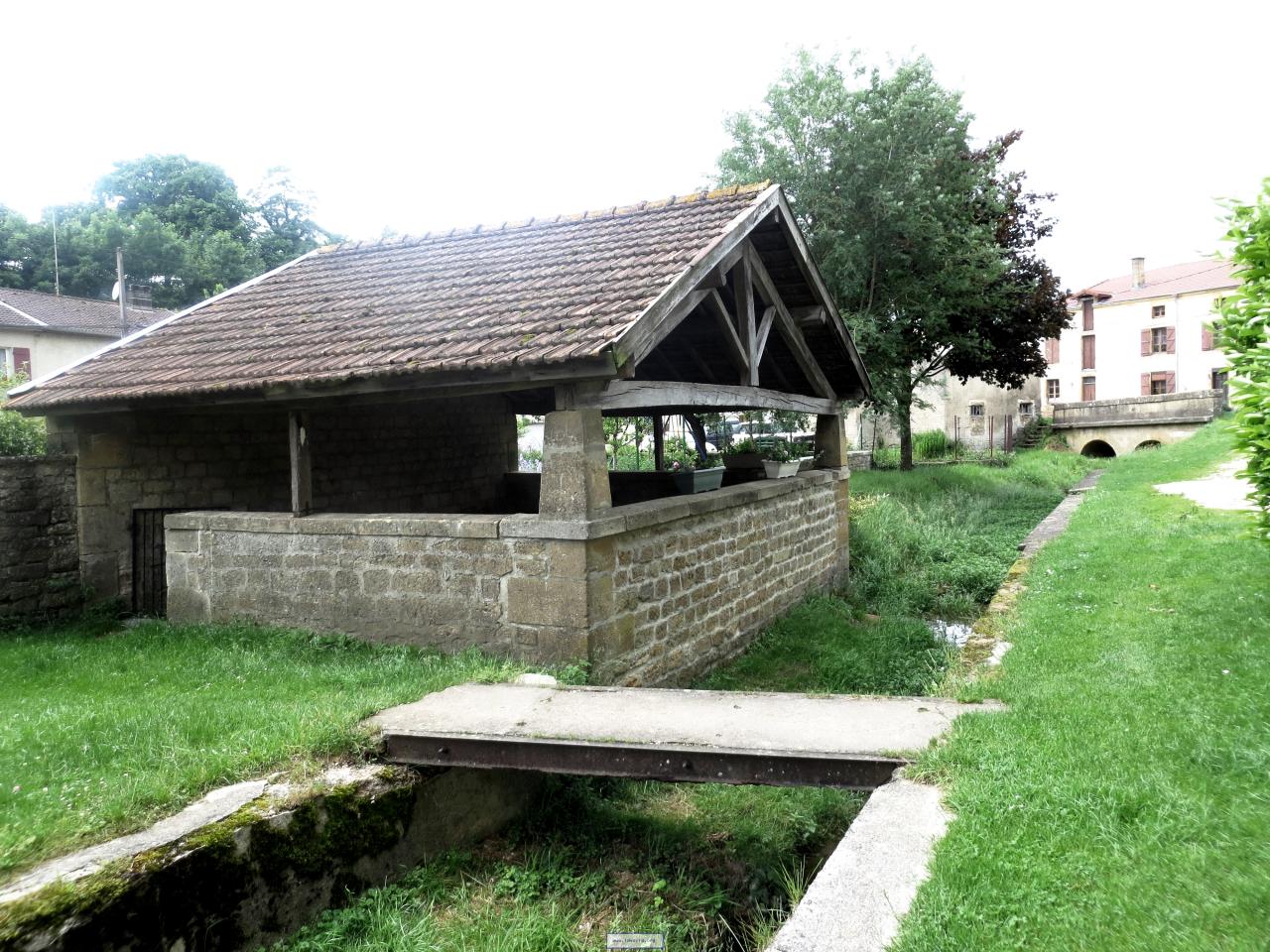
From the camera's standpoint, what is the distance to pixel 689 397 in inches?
268

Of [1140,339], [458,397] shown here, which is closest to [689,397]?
[458,397]

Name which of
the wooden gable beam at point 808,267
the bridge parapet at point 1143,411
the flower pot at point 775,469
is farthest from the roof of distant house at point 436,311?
the bridge parapet at point 1143,411

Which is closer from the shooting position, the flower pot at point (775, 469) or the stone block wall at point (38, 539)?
the stone block wall at point (38, 539)

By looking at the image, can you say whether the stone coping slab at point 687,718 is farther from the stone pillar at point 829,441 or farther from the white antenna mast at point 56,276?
the white antenna mast at point 56,276

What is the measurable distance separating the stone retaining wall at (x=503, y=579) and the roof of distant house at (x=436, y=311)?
1.13 m

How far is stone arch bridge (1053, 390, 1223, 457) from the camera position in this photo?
31.6 metres

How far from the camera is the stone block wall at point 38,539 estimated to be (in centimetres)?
753

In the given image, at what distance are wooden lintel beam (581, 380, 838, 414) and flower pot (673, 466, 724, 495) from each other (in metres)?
0.73

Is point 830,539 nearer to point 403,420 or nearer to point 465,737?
point 403,420

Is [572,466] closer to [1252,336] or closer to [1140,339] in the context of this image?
[1252,336]

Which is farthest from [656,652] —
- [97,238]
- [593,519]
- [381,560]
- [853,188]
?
[97,238]

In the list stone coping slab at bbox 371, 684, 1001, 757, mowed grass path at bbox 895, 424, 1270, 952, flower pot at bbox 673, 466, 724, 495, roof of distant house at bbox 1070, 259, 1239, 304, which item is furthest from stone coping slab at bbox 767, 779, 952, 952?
roof of distant house at bbox 1070, 259, 1239, 304

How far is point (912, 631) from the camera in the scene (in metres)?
8.88

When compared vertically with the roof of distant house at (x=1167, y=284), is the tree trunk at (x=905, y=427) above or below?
below
